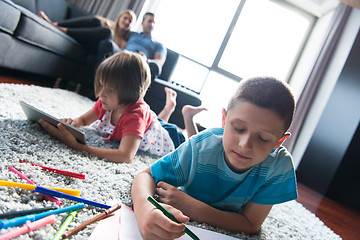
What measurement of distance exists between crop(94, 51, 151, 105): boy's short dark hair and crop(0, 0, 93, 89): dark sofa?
2.36ft

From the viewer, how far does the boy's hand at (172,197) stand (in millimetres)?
598

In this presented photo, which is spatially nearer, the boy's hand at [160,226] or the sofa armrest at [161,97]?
the boy's hand at [160,226]

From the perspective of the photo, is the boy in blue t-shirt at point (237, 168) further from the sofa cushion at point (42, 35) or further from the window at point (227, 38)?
the window at point (227, 38)

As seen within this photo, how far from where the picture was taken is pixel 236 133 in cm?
57

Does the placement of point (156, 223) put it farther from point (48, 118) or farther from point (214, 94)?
point (214, 94)

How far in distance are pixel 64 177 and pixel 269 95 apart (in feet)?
1.70

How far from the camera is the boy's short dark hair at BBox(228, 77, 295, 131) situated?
0.57 meters

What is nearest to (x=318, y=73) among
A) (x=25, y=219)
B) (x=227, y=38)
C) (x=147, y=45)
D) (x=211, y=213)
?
(x=227, y=38)

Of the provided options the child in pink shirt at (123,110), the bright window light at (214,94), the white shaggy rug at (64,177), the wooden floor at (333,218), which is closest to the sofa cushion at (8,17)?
the wooden floor at (333,218)

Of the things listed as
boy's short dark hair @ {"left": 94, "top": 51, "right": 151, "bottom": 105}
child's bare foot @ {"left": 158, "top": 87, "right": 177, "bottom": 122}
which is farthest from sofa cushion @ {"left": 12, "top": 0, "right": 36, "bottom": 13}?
boy's short dark hair @ {"left": 94, "top": 51, "right": 151, "bottom": 105}

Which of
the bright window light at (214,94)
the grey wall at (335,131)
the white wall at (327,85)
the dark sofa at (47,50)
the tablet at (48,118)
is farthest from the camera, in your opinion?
the bright window light at (214,94)

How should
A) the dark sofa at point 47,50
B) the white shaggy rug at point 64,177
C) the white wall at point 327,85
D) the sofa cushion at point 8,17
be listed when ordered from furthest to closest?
the white wall at point 327,85 < the dark sofa at point 47,50 < the sofa cushion at point 8,17 < the white shaggy rug at point 64,177

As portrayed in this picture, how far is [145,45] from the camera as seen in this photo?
266 centimetres

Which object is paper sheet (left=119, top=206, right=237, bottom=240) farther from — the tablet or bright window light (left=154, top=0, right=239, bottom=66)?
bright window light (left=154, top=0, right=239, bottom=66)
